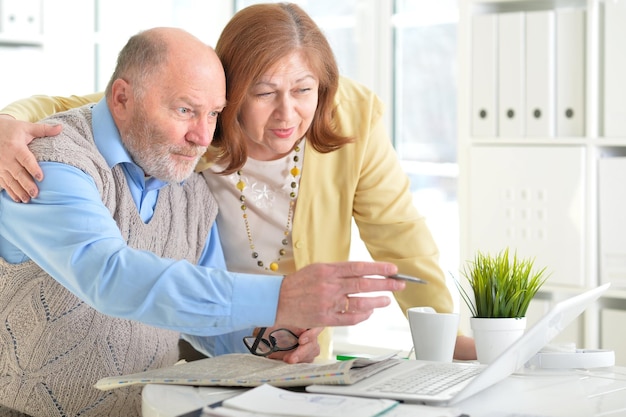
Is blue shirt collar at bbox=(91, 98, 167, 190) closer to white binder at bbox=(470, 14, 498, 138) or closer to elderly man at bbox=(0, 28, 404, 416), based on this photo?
elderly man at bbox=(0, 28, 404, 416)

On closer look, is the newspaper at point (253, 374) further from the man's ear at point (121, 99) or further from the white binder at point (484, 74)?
the white binder at point (484, 74)

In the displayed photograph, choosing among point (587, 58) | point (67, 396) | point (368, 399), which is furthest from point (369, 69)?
point (368, 399)

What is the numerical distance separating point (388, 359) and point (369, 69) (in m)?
2.65

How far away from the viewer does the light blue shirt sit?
1426mm

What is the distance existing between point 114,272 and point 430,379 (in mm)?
516

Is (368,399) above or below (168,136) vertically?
below

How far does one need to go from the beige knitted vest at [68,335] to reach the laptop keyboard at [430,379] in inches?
23.2

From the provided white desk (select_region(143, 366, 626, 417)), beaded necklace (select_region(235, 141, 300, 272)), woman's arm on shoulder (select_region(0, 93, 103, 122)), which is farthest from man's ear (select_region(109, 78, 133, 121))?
white desk (select_region(143, 366, 626, 417))

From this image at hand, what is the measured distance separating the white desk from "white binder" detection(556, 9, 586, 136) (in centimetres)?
159

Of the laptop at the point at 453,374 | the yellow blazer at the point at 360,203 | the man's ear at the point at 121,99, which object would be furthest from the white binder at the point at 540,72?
the man's ear at the point at 121,99

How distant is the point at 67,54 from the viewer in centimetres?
531

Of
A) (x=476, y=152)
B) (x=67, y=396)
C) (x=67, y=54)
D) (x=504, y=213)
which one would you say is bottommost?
(x=67, y=396)

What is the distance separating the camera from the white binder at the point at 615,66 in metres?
2.97

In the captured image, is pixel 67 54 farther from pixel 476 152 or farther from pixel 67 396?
pixel 67 396
